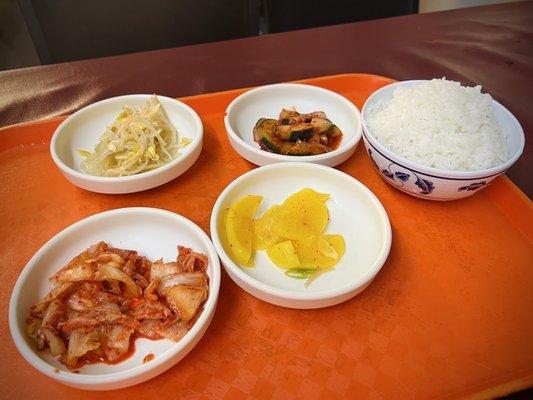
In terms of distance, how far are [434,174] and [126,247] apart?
1.13 m

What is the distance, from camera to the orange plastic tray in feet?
3.75

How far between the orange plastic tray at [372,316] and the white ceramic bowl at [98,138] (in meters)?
0.09

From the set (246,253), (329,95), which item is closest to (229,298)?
(246,253)

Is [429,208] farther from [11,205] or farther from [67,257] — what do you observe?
[11,205]

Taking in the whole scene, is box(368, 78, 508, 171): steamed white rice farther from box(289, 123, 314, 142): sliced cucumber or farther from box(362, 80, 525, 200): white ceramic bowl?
box(289, 123, 314, 142): sliced cucumber

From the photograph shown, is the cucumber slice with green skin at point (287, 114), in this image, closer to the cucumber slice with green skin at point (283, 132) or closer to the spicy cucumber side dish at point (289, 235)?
the cucumber slice with green skin at point (283, 132)

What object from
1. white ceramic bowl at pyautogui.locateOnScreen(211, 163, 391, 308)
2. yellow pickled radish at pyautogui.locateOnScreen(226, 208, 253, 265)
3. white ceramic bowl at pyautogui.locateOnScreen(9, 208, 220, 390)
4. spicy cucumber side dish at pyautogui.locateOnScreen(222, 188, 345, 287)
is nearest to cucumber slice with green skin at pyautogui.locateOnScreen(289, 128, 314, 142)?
white ceramic bowl at pyautogui.locateOnScreen(211, 163, 391, 308)

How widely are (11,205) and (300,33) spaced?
209cm

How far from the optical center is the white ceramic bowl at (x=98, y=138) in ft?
5.19

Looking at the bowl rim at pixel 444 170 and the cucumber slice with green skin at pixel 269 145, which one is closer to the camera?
the bowl rim at pixel 444 170

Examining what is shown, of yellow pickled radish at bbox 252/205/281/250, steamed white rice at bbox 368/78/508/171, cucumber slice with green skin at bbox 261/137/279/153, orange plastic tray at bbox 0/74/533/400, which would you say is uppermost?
steamed white rice at bbox 368/78/508/171

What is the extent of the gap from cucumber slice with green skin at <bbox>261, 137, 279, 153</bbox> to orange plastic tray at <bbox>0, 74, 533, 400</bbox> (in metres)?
0.20

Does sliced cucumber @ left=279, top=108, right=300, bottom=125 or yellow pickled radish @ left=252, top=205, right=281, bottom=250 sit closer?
yellow pickled radish @ left=252, top=205, right=281, bottom=250

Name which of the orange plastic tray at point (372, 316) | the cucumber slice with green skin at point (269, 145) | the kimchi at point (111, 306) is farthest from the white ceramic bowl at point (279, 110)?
the kimchi at point (111, 306)
